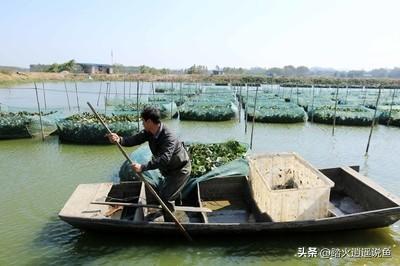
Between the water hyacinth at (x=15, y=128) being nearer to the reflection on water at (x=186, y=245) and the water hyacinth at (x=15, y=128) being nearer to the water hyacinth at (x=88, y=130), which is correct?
the water hyacinth at (x=88, y=130)

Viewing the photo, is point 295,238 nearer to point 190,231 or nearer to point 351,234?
point 351,234

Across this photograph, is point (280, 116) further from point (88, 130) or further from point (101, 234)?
point (101, 234)

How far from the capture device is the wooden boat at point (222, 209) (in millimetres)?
5273

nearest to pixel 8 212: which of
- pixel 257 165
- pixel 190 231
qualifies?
pixel 190 231

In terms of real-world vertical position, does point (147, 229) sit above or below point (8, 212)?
above

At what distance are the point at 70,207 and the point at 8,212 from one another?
2172 mm

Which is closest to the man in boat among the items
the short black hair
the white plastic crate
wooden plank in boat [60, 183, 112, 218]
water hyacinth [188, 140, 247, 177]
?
the short black hair

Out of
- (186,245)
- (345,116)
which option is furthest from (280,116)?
(186,245)

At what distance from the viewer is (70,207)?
5.51m

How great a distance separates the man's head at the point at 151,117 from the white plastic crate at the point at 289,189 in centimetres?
200

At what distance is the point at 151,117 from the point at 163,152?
511 millimetres

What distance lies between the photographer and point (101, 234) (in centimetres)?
577

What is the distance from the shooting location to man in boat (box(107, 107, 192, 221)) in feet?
16.0

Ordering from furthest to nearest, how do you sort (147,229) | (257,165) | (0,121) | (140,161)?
(0,121), (140,161), (257,165), (147,229)
